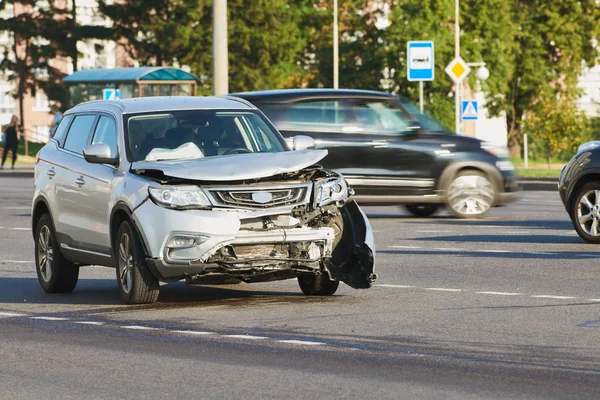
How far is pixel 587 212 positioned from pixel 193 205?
7089 millimetres

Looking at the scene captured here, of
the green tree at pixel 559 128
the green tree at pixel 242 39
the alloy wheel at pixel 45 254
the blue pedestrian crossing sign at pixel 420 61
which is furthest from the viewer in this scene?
the green tree at pixel 242 39

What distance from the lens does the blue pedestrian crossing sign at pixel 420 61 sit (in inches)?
1451

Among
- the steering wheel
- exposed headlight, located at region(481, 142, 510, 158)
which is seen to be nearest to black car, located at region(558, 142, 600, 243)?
exposed headlight, located at region(481, 142, 510, 158)

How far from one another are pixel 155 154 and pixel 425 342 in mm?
3696

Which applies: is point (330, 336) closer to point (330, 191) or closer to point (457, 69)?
point (330, 191)

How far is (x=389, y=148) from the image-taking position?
834 inches

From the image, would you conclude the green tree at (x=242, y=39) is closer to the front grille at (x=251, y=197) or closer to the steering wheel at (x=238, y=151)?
the steering wheel at (x=238, y=151)

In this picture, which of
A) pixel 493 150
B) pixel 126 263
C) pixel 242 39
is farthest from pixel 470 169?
pixel 242 39

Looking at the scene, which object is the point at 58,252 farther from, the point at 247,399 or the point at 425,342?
the point at 247,399

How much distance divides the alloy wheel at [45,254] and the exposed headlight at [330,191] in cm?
296

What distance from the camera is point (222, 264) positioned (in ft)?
37.1

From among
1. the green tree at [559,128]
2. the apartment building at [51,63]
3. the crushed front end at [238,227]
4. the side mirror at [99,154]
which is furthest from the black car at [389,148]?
the apartment building at [51,63]

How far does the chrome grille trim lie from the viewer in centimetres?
1130

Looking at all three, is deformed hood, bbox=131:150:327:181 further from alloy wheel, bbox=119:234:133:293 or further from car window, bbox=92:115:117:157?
car window, bbox=92:115:117:157
